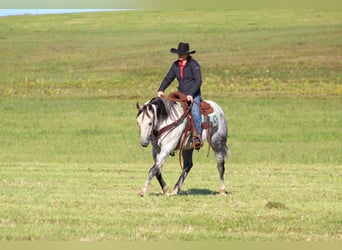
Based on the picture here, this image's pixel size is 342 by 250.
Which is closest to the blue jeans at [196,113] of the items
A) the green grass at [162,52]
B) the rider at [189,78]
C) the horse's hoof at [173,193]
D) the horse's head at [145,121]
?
the rider at [189,78]

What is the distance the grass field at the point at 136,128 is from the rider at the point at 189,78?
123 cm

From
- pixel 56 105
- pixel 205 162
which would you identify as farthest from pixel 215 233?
pixel 56 105

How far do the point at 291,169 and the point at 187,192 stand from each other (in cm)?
586

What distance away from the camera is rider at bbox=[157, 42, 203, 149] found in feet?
50.0

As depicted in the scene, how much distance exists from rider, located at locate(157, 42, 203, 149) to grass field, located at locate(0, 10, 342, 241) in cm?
123

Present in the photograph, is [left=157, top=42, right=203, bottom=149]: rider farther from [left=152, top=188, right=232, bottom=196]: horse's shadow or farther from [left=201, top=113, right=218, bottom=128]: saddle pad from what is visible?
[left=152, top=188, right=232, bottom=196]: horse's shadow

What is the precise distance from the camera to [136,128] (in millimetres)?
34312

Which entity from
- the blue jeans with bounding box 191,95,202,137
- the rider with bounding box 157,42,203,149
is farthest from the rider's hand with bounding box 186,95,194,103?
the blue jeans with bounding box 191,95,202,137

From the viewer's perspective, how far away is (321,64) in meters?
52.9

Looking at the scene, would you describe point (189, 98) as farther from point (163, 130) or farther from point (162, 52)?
point (162, 52)

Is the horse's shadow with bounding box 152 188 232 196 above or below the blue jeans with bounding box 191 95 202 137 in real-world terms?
below

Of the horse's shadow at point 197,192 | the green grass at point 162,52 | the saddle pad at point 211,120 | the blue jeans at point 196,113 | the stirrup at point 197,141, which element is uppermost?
the blue jeans at point 196,113

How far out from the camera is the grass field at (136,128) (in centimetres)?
1216

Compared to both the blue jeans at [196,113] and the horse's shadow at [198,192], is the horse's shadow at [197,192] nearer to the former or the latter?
the horse's shadow at [198,192]
